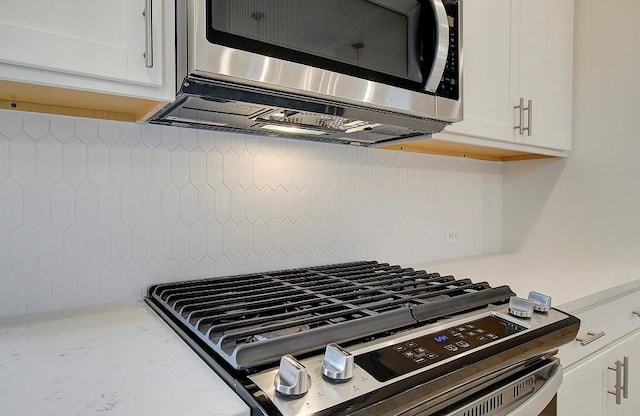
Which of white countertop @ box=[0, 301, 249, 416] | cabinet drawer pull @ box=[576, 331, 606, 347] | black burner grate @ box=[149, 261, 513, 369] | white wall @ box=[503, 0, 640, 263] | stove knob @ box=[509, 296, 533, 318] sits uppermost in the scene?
white wall @ box=[503, 0, 640, 263]

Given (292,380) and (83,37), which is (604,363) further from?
(83,37)

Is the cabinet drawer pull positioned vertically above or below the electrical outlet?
below

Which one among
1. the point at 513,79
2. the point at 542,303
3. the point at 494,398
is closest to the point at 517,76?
the point at 513,79

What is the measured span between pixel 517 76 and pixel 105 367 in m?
1.57

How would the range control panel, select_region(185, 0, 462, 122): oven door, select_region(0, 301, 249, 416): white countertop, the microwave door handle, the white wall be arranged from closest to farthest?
select_region(0, 301, 249, 416): white countertop → the range control panel → select_region(185, 0, 462, 122): oven door → the microwave door handle → the white wall

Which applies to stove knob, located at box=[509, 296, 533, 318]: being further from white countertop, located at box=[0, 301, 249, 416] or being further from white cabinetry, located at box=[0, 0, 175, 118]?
white cabinetry, located at box=[0, 0, 175, 118]

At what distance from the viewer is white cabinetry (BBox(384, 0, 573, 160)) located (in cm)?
132

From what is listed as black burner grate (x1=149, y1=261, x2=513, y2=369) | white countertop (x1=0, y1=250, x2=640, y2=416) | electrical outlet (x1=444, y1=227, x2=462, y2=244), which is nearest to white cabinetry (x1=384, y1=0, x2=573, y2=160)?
electrical outlet (x1=444, y1=227, x2=462, y2=244)

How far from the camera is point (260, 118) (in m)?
0.99

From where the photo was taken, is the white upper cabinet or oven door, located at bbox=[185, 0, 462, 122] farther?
the white upper cabinet

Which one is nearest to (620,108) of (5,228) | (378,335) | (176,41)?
(378,335)

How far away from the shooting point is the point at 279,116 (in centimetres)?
98

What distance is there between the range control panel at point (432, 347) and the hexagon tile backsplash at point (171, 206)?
62cm

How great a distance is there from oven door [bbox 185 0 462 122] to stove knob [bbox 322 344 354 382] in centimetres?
51
